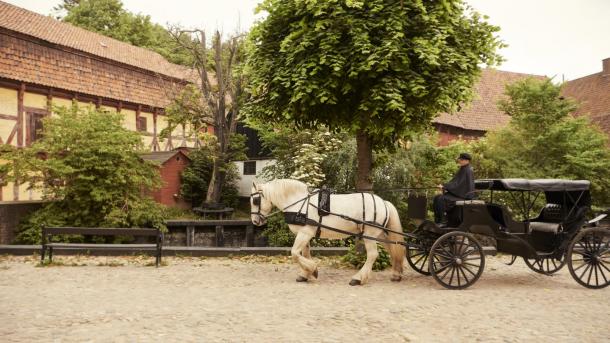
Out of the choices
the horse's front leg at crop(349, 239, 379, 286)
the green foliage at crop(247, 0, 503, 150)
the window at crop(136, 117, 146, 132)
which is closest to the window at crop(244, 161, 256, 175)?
the window at crop(136, 117, 146, 132)

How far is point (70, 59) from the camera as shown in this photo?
21375 millimetres

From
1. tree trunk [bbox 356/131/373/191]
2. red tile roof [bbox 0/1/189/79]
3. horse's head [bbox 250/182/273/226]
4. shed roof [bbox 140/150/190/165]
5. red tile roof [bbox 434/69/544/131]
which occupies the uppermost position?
red tile roof [bbox 0/1/189/79]

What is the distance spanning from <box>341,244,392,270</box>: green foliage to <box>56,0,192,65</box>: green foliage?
29678mm

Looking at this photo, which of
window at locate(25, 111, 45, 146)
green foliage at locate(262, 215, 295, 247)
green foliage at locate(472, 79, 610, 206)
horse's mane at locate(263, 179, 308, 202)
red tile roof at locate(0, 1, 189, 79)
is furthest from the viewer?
red tile roof at locate(0, 1, 189, 79)

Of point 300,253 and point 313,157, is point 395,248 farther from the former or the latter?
point 313,157

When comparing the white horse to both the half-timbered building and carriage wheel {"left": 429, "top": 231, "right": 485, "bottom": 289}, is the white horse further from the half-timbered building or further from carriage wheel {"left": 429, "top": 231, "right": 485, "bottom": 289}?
the half-timbered building

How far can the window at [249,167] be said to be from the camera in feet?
79.8

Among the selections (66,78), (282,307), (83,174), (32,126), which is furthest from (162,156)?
(282,307)

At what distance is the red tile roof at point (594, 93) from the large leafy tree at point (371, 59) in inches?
771

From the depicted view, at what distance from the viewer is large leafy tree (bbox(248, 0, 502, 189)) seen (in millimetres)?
8508

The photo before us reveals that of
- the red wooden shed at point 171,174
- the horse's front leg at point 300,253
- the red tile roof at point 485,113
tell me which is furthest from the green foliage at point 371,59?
the red tile roof at point 485,113

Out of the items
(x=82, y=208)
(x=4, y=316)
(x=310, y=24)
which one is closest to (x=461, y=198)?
(x=310, y=24)

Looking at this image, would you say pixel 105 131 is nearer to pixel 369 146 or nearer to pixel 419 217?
pixel 369 146

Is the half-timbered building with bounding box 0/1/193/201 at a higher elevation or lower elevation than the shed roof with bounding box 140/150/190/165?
higher
